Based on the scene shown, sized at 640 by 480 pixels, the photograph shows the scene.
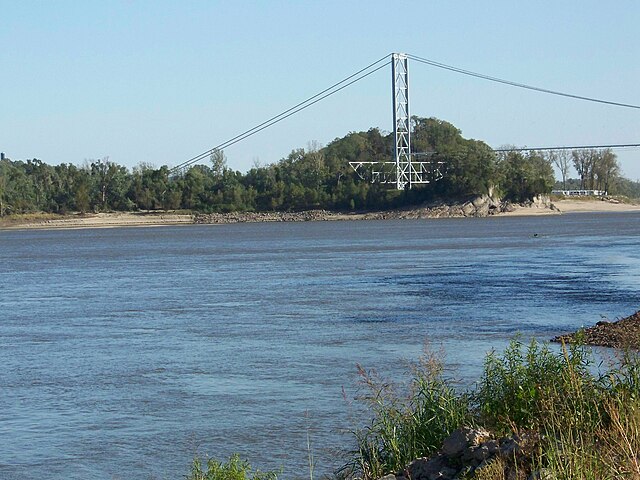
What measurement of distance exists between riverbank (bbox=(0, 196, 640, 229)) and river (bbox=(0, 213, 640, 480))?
113 meters

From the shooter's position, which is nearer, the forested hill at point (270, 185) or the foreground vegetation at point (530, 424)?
the foreground vegetation at point (530, 424)

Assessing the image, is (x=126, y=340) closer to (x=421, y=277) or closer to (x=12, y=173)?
(x=421, y=277)

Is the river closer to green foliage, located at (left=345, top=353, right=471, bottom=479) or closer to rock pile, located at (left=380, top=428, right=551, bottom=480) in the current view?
green foliage, located at (left=345, top=353, right=471, bottom=479)

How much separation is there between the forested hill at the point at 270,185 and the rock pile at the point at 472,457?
5929 inches

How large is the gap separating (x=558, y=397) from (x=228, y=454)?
14.7 ft

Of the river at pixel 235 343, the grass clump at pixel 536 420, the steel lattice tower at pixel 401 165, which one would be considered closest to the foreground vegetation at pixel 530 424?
the grass clump at pixel 536 420

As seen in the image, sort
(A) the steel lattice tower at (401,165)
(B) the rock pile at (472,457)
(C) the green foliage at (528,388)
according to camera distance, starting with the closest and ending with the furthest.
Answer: (B) the rock pile at (472,457) → (C) the green foliage at (528,388) → (A) the steel lattice tower at (401,165)

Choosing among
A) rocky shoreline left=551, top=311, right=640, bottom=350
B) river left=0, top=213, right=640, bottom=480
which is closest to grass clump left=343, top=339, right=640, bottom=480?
river left=0, top=213, right=640, bottom=480

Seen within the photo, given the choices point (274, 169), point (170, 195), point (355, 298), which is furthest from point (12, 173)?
point (355, 298)

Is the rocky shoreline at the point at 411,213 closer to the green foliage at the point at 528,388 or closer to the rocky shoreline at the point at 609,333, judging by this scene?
the rocky shoreline at the point at 609,333

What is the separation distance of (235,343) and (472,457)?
46.0 feet

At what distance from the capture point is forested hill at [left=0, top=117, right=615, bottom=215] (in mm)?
162250

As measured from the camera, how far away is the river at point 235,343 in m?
13.9

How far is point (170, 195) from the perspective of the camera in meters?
174
